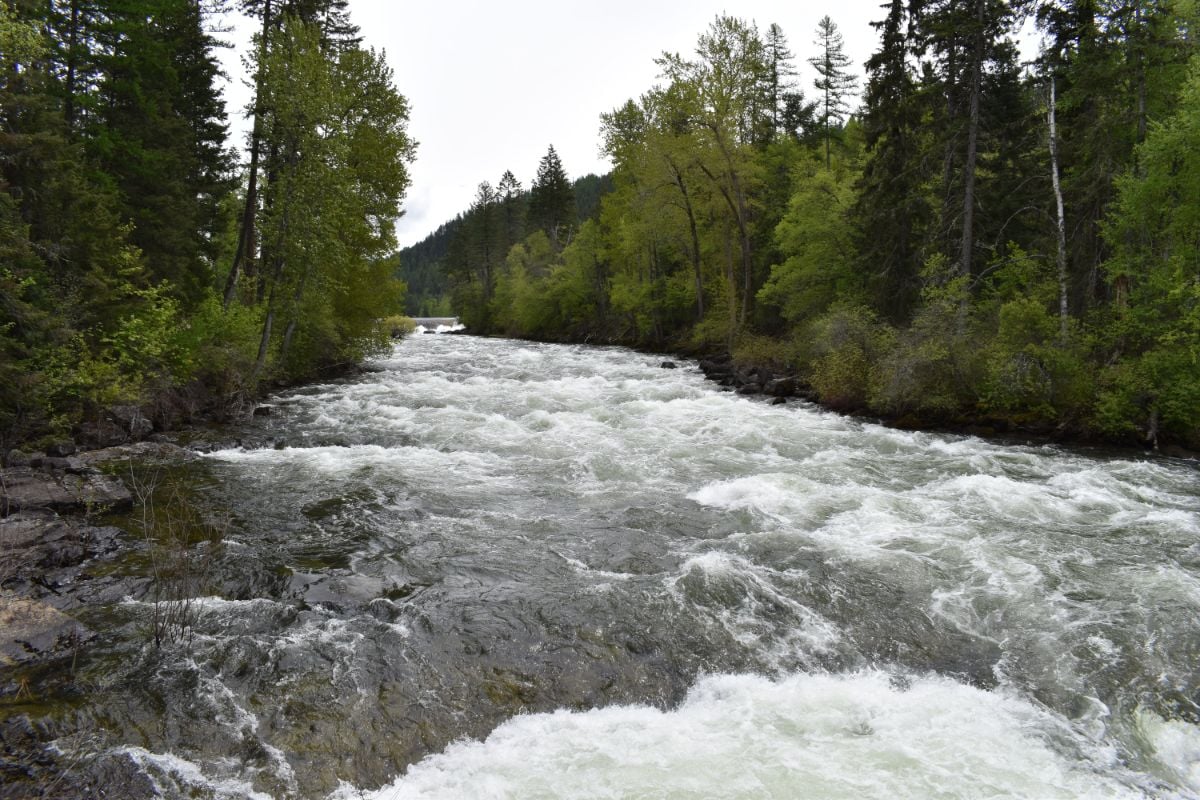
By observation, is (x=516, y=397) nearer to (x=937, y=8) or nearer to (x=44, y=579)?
(x=44, y=579)

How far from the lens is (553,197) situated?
65.8 m

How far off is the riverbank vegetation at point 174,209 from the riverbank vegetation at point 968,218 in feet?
47.6

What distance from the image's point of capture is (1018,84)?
2595cm

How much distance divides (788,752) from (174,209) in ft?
74.2

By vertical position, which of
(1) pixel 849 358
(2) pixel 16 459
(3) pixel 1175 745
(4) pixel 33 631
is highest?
(1) pixel 849 358

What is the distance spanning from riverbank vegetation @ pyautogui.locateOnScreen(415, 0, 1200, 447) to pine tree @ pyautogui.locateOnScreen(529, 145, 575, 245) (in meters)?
29.1

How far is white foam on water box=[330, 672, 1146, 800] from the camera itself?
4.73 m

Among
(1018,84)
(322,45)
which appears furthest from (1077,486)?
(322,45)

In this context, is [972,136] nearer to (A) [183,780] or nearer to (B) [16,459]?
(A) [183,780]

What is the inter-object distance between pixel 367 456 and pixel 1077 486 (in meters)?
13.7

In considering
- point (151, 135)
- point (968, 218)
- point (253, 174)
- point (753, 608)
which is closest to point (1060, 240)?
point (968, 218)

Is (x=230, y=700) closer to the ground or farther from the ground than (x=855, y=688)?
farther from the ground

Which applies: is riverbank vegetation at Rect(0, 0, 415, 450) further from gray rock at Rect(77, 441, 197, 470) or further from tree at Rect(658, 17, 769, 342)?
tree at Rect(658, 17, 769, 342)

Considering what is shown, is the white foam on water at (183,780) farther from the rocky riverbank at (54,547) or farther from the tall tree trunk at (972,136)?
the tall tree trunk at (972,136)
